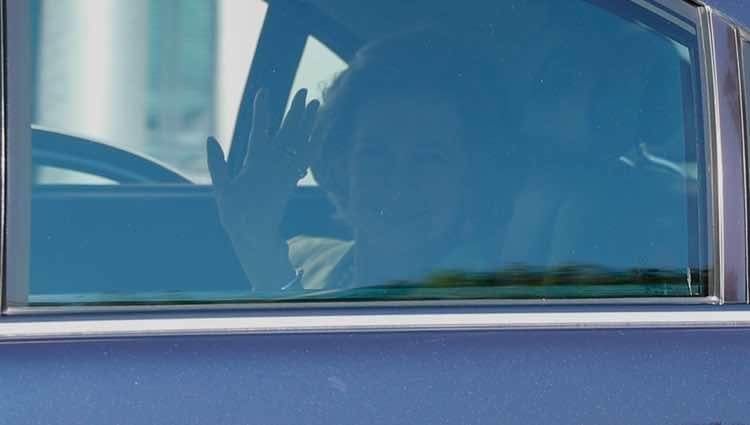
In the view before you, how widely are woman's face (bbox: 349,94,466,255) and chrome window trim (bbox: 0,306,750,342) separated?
0.15 metres

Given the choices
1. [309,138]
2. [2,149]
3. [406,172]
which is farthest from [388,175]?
[2,149]

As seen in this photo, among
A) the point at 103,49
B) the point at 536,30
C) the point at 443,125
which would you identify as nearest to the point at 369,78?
the point at 443,125

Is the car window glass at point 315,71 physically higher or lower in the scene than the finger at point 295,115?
higher

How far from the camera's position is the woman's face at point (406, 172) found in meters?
2.08

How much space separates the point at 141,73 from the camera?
7.43 feet

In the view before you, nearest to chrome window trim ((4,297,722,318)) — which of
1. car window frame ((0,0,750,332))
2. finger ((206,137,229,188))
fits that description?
car window frame ((0,0,750,332))

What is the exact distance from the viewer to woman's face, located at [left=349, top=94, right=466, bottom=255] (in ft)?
6.82

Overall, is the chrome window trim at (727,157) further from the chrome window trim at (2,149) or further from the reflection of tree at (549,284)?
the chrome window trim at (2,149)

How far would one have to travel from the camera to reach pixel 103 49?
90.5 inches

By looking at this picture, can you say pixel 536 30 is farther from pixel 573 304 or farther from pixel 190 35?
pixel 190 35

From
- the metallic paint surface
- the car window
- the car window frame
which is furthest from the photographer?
the car window

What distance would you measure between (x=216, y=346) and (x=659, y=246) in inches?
28.2

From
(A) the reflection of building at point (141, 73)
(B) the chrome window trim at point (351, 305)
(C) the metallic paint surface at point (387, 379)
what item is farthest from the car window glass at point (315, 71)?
(C) the metallic paint surface at point (387, 379)

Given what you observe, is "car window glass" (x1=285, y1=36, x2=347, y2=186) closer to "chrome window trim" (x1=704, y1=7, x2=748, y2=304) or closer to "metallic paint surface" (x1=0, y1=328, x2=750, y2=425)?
"metallic paint surface" (x1=0, y1=328, x2=750, y2=425)
